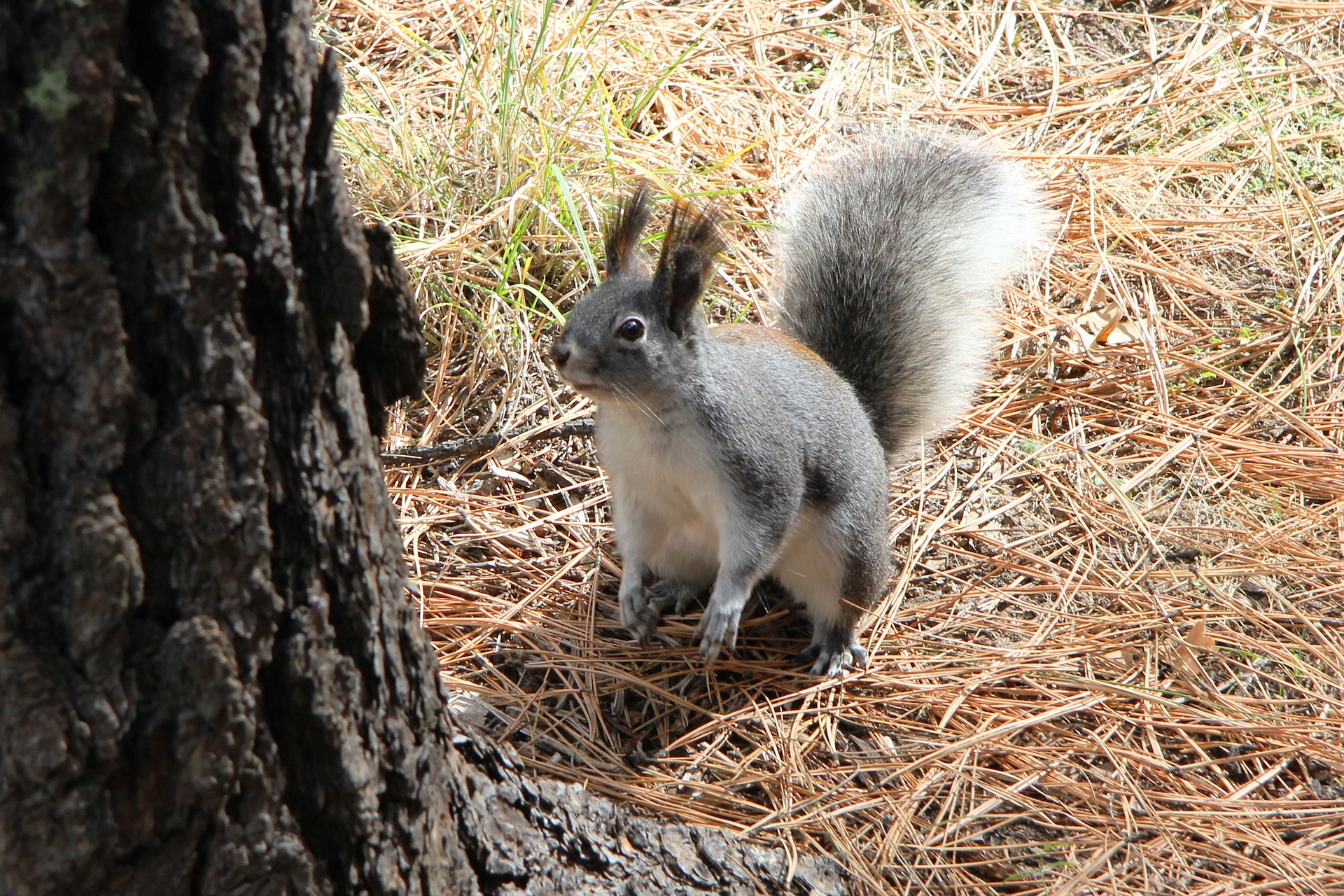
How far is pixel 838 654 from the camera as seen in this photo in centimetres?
219

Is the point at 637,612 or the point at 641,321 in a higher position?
the point at 641,321

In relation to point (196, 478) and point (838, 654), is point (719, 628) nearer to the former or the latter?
point (838, 654)

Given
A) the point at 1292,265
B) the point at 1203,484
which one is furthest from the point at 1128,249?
the point at 1203,484

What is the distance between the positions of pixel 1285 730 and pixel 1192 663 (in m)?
0.19

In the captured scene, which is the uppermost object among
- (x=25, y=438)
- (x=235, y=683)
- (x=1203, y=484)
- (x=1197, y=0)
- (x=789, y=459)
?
(x=1197, y=0)

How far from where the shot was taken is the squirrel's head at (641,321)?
6.48ft

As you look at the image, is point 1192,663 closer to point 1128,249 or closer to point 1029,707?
point 1029,707

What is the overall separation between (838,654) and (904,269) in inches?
Result: 35.5

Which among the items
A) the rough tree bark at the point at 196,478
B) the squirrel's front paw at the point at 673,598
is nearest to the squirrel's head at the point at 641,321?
the squirrel's front paw at the point at 673,598

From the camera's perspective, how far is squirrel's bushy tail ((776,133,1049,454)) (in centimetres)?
246

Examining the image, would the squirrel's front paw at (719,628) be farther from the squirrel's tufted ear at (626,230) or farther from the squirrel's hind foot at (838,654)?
the squirrel's tufted ear at (626,230)

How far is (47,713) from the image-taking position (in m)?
0.92

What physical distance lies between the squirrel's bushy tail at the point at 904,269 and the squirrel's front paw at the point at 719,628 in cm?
61

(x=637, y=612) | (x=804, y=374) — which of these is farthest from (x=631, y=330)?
(x=637, y=612)
